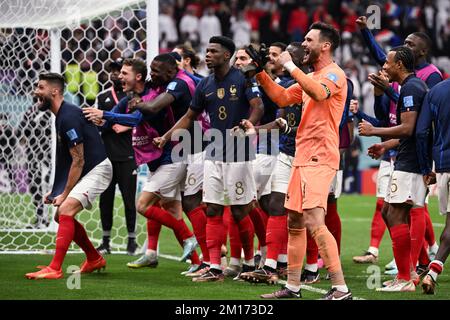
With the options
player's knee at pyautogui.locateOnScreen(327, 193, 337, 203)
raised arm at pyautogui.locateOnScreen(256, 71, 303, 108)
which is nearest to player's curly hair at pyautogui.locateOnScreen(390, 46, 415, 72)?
raised arm at pyautogui.locateOnScreen(256, 71, 303, 108)

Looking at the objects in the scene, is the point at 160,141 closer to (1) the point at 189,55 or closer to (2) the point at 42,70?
(1) the point at 189,55

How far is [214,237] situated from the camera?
989 cm

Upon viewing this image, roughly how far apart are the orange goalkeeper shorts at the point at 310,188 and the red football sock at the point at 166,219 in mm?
2848

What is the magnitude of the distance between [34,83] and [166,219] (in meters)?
3.74

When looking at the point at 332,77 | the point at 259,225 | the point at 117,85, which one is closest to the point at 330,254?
the point at 332,77

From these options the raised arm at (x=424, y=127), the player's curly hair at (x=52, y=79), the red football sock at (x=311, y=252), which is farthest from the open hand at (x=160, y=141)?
the raised arm at (x=424, y=127)

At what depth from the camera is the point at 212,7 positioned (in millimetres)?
28188

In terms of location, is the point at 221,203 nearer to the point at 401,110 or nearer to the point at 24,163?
the point at 401,110

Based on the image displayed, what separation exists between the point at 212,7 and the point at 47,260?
17.6 meters

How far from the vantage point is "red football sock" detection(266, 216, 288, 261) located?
32.0 ft

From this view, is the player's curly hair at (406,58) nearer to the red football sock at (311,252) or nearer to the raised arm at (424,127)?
the raised arm at (424,127)

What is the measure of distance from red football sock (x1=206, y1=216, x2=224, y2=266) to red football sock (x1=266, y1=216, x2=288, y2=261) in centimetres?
49
